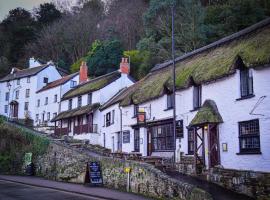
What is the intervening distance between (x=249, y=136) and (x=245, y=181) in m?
3.12

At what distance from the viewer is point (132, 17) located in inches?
2483

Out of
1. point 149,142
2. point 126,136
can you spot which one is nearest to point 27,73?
point 126,136

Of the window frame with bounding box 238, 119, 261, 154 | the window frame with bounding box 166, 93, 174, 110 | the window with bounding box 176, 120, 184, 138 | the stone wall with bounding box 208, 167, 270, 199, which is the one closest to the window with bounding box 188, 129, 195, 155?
the window with bounding box 176, 120, 184, 138

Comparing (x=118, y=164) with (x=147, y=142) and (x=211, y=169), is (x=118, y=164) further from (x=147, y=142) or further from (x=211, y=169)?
(x=147, y=142)

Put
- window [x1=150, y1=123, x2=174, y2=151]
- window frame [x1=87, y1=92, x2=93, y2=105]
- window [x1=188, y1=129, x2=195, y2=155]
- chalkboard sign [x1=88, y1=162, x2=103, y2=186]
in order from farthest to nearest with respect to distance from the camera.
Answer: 1. window frame [x1=87, y1=92, x2=93, y2=105]
2. window [x1=150, y1=123, x2=174, y2=151]
3. window [x1=188, y1=129, x2=195, y2=155]
4. chalkboard sign [x1=88, y1=162, x2=103, y2=186]

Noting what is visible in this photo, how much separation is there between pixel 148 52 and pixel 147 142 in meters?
18.7

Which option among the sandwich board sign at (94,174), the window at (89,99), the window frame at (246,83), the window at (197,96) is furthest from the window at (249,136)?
the window at (89,99)

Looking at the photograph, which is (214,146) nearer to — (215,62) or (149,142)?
(215,62)

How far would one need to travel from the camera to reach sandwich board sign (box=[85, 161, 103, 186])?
73.7 ft

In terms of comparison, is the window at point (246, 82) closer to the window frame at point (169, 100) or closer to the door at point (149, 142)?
the window frame at point (169, 100)

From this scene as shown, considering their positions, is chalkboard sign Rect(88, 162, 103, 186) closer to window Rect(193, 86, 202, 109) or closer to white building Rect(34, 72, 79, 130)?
window Rect(193, 86, 202, 109)

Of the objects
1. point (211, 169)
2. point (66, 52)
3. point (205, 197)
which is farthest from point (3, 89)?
point (205, 197)

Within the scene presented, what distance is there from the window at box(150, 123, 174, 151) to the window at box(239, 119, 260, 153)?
7.75 m

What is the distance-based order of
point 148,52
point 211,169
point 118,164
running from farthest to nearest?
point 148,52
point 118,164
point 211,169
